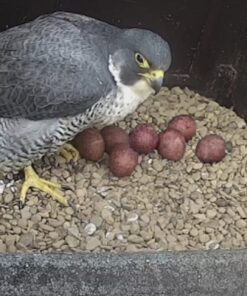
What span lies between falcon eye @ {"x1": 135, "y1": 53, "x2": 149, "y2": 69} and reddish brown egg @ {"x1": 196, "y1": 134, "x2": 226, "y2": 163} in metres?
0.57

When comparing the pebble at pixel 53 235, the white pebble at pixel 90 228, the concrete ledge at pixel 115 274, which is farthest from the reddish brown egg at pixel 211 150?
the concrete ledge at pixel 115 274

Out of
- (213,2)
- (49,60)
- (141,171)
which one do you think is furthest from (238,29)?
(49,60)

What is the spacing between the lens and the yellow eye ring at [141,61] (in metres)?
2.56

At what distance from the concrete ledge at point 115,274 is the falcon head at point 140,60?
65cm

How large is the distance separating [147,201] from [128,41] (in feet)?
1.93

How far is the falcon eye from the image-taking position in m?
2.56

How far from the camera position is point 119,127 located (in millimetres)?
3082

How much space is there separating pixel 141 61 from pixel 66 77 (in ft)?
0.77

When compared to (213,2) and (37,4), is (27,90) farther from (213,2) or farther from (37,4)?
(213,2)

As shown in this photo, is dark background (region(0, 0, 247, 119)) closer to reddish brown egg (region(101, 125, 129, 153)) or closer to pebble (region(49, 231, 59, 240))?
reddish brown egg (region(101, 125, 129, 153))

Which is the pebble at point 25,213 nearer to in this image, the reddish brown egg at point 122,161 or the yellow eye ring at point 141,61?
the reddish brown egg at point 122,161

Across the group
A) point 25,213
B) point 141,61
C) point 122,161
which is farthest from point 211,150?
point 25,213

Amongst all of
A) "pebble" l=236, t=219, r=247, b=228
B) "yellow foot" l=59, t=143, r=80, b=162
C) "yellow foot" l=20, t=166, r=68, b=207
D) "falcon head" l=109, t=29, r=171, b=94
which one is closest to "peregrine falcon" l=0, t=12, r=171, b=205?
"falcon head" l=109, t=29, r=171, b=94

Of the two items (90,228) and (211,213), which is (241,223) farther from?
(90,228)
